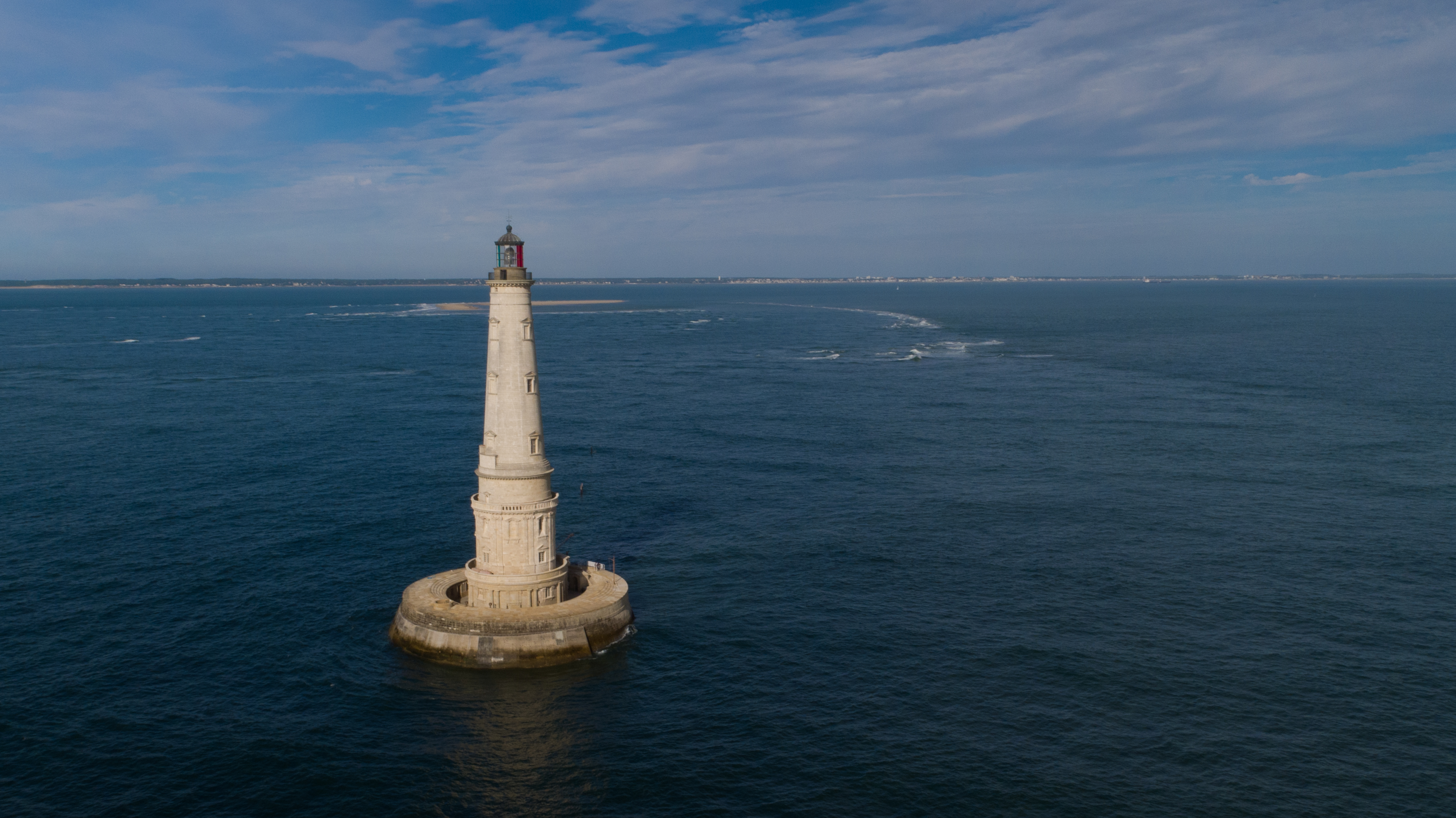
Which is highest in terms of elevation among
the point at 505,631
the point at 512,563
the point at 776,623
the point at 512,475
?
the point at 512,475

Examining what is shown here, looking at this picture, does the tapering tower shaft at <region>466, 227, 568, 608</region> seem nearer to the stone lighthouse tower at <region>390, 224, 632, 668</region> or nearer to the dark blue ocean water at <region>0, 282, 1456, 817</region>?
the stone lighthouse tower at <region>390, 224, 632, 668</region>

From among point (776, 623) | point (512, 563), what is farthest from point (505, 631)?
point (776, 623)

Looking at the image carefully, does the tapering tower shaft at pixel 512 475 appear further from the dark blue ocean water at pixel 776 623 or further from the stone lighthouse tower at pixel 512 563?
the dark blue ocean water at pixel 776 623

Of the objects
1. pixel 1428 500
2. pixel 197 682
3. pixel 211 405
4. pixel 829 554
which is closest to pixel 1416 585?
pixel 1428 500

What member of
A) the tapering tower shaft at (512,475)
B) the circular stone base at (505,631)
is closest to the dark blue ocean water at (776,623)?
the circular stone base at (505,631)

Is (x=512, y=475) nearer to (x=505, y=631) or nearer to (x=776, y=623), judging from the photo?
(x=505, y=631)

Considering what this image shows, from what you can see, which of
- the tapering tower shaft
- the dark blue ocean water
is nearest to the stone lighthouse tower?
the tapering tower shaft
